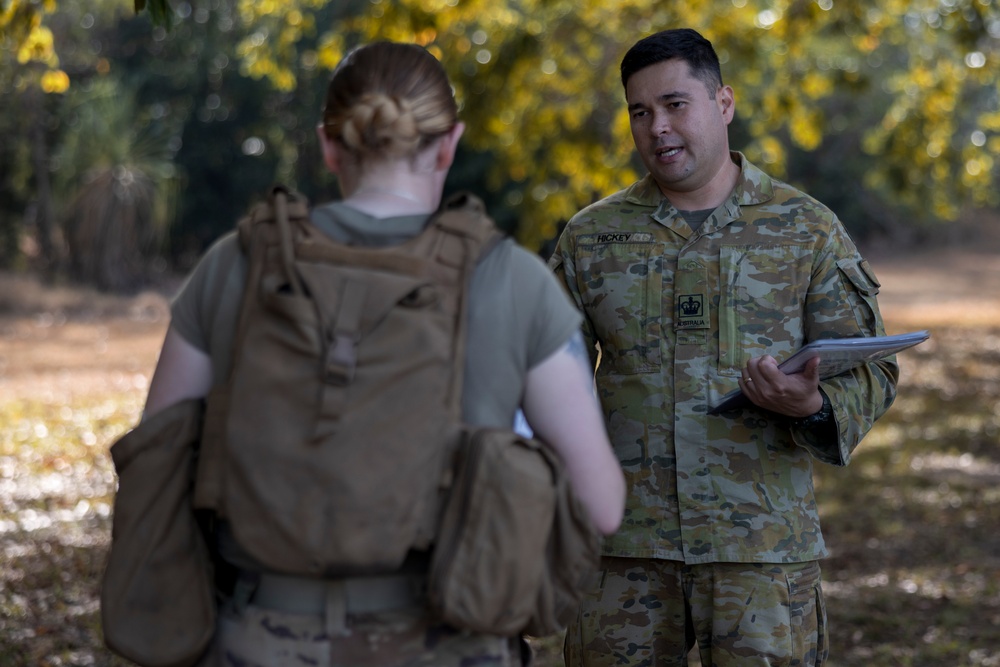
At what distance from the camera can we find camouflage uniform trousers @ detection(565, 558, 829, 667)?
277 centimetres

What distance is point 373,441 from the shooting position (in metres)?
1.74

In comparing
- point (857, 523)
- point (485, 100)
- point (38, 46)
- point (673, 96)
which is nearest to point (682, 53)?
point (673, 96)

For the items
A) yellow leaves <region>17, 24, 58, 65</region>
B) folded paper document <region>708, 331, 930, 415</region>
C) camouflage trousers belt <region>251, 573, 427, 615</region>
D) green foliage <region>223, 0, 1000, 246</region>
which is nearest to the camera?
camouflage trousers belt <region>251, 573, 427, 615</region>

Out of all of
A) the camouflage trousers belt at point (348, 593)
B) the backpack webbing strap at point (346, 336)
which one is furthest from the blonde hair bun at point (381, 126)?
the camouflage trousers belt at point (348, 593)

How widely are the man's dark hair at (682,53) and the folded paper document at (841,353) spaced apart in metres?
0.74

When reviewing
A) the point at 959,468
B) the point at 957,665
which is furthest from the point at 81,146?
the point at 957,665

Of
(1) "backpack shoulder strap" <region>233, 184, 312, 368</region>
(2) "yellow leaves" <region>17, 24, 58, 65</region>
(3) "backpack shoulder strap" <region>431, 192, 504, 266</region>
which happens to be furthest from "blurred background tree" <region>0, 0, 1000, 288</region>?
(3) "backpack shoulder strap" <region>431, 192, 504, 266</region>

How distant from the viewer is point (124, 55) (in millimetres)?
31469

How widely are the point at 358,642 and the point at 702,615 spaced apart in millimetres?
1241

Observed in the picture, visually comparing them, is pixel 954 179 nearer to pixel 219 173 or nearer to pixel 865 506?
pixel 865 506

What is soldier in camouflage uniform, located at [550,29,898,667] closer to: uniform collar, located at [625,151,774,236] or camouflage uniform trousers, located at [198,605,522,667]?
uniform collar, located at [625,151,774,236]

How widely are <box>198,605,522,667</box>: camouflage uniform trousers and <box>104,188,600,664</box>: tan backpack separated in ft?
0.32

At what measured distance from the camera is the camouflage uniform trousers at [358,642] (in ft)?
6.00

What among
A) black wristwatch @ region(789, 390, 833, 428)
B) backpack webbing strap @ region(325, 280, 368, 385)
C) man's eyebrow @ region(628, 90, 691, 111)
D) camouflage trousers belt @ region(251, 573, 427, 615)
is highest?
man's eyebrow @ region(628, 90, 691, 111)
